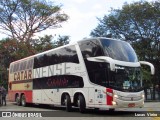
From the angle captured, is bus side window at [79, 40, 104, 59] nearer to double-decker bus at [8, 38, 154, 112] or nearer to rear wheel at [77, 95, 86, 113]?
double-decker bus at [8, 38, 154, 112]

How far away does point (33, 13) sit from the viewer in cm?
4834

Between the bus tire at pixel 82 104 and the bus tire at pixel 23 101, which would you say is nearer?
the bus tire at pixel 82 104

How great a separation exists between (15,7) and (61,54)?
28624 mm

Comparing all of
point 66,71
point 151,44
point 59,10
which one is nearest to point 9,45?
point 59,10

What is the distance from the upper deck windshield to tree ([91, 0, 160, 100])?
27.4 meters

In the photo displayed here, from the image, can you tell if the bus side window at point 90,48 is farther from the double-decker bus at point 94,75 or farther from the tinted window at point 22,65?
the tinted window at point 22,65

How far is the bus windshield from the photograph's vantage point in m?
16.8

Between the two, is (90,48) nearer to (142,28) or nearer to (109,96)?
(109,96)

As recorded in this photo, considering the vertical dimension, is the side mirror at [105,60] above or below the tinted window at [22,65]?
below

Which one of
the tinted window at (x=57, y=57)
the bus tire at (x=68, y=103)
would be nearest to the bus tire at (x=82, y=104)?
the bus tire at (x=68, y=103)

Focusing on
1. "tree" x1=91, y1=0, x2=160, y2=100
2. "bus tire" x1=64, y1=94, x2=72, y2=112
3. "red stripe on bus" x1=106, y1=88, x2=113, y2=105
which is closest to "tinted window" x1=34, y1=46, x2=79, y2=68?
"bus tire" x1=64, y1=94, x2=72, y2=112

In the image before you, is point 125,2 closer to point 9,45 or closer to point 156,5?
point 156,5

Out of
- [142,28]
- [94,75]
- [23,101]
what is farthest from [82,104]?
[142,28]

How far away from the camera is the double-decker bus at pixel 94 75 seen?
1686 cm
